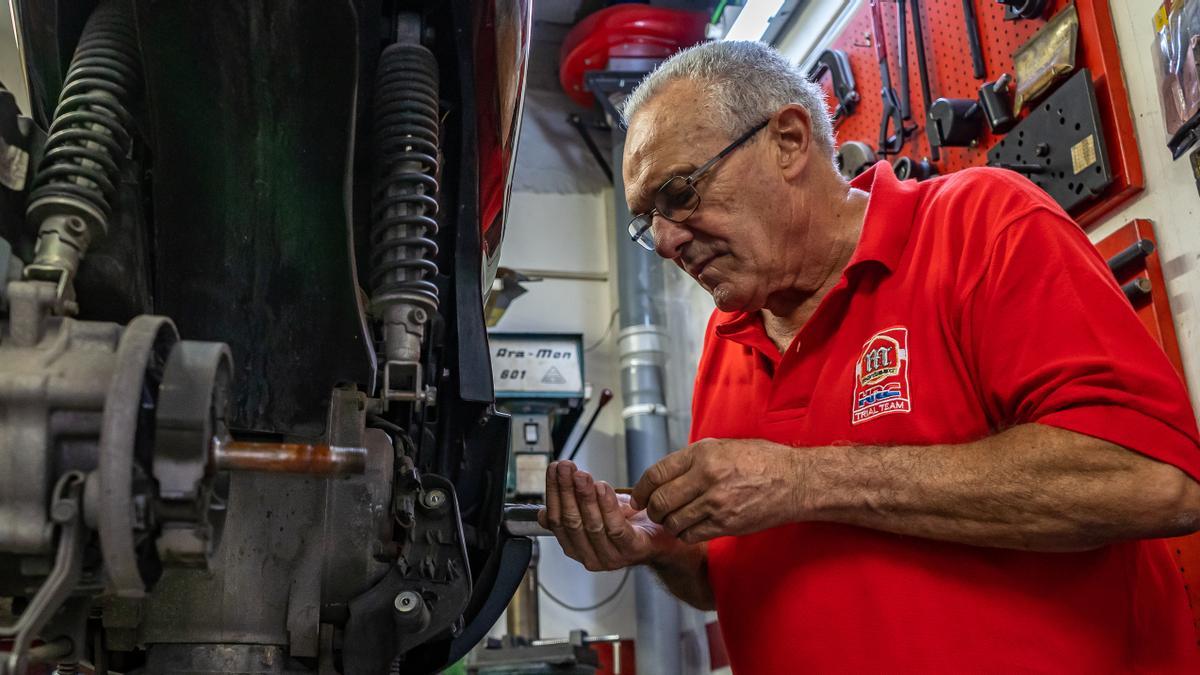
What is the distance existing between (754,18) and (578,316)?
→ 5.11 ft

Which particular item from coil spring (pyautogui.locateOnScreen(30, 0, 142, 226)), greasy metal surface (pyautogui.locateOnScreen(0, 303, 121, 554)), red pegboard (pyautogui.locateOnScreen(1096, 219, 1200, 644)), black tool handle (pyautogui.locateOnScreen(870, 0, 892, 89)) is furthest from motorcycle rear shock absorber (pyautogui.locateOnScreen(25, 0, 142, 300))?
black tool handle (pyautogui.locateOnScreen(870, 0, 892, 89))

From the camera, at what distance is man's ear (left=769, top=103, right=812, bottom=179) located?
1421 millimetres

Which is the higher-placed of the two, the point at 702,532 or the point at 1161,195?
the point at 1161,195

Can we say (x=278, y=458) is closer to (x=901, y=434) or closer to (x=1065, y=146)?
(x=901, y=434)

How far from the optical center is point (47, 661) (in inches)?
30.5

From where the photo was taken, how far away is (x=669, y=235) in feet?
4.78

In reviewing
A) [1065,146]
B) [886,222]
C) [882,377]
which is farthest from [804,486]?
[1065,146]

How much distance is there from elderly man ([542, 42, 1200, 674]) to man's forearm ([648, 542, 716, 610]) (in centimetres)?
4

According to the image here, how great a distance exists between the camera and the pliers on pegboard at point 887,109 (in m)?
2.38

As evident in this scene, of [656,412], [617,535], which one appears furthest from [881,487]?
[656,412]

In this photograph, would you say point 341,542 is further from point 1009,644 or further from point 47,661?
point 1009,644

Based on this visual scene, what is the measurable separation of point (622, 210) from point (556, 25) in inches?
38.5

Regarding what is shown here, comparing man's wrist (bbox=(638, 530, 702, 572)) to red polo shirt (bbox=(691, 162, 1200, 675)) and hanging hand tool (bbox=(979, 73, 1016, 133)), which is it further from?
hanging hand tool (bbox=(979, 73, 1016, 133))

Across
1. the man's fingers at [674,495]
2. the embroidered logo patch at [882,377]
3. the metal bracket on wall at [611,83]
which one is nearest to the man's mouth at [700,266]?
the embroidered logo patch at [882,377]
